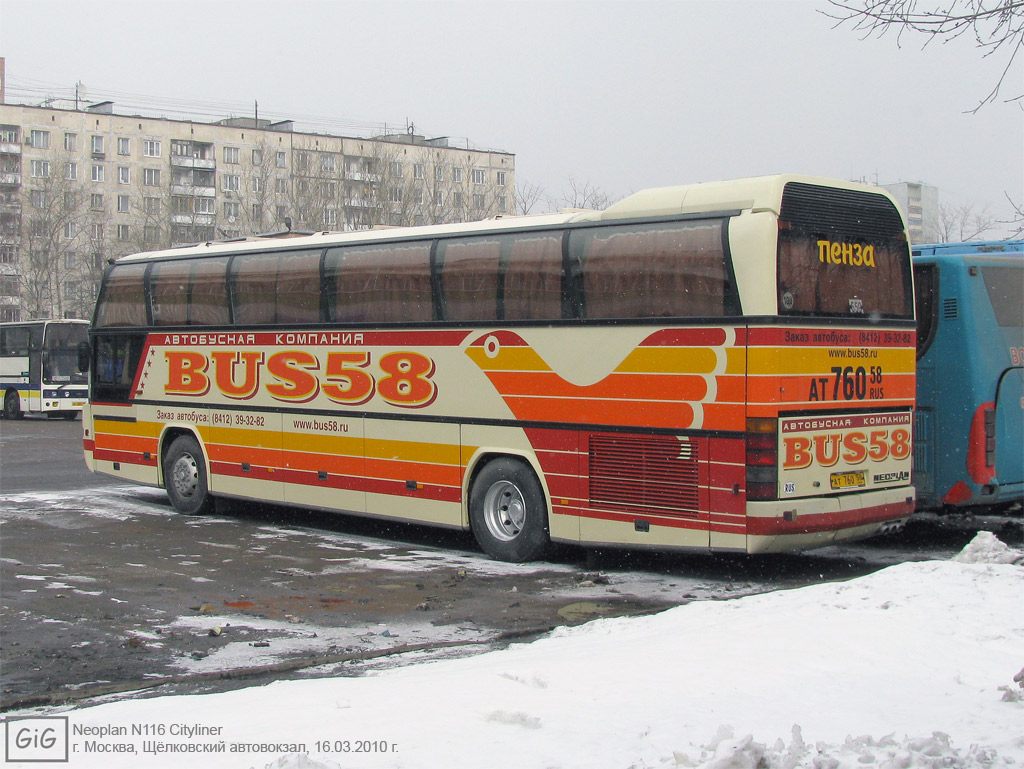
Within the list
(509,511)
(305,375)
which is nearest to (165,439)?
(305,375)

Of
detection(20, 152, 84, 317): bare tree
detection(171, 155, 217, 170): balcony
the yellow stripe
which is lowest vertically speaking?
the yellow stripe

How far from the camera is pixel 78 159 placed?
87125mm

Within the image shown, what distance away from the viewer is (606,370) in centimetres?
1095

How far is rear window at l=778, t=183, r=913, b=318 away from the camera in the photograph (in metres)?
10.1

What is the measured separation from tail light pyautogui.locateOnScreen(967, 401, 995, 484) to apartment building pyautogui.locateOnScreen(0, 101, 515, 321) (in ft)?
143

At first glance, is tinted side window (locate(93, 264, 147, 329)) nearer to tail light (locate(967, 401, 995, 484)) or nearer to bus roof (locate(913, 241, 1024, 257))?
bus roof (locate(913, 241, 1024, 257))

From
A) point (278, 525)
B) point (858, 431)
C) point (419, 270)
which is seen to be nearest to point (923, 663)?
point (858, 431)

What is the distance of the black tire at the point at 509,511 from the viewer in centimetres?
1159

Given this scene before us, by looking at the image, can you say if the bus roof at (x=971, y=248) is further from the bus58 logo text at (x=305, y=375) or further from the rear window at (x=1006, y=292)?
the bus58 logo text at (x=305, y=375)

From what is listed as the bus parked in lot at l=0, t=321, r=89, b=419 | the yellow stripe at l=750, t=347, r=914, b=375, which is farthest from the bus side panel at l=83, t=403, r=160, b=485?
the bus parked in lot at l=0, t=321, r=89, b=419

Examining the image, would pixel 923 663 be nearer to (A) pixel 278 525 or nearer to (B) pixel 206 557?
(B) pixel 206 557

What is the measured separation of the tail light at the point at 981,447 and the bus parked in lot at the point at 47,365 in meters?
34.6

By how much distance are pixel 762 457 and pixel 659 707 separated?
463 cm

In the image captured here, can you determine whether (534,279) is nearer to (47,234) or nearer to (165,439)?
(165,439)
